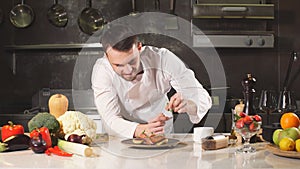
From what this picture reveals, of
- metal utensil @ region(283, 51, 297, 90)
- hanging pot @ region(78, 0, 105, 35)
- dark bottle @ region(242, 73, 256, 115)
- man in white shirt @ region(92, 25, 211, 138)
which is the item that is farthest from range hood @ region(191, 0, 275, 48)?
dark bottle @ region(242, 73, 256, 115)

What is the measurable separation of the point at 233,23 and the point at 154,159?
251cm

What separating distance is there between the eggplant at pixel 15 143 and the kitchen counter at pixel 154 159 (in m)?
0.03

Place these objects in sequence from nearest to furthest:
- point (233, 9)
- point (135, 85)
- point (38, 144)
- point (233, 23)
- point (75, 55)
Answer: point (38, 144), point (135, 85), point (233, 9), point (233, 23), point (75, 55)

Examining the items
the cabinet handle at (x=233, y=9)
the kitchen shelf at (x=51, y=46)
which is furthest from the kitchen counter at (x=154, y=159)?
the kitchen shelf at (x=51, y=46)

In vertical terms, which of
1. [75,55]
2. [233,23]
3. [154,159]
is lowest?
[154,159]

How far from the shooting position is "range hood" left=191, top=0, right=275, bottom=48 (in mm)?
3906

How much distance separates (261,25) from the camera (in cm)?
421

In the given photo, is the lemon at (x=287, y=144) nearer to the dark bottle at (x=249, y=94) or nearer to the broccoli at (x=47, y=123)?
the dark bottle at (x=249, y=94)

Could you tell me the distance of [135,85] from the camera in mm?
2723

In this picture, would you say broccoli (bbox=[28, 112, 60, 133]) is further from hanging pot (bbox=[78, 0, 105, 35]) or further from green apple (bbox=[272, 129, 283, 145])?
hanging pot (bbox=[78, 0, 105, 35])

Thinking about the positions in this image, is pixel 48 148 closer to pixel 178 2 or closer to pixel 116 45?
pixel 116 45

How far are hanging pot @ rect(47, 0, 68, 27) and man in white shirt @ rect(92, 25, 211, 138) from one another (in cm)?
159

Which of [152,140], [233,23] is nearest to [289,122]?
[152,140]

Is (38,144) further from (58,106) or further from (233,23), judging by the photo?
(233,23)
